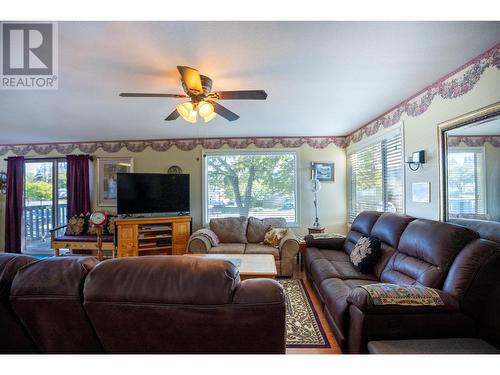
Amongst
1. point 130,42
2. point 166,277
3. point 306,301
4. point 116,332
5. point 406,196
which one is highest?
point 130,42

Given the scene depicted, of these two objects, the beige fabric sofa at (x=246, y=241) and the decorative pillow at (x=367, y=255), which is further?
the beige fabric sofa at (x=246, y=241)

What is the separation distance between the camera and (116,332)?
2.93 feet

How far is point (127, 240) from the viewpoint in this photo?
3.91m

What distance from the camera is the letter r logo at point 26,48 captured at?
5.00ft

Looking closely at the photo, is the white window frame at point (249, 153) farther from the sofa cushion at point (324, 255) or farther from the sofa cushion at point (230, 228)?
the sofa cushion at point (324, 255)

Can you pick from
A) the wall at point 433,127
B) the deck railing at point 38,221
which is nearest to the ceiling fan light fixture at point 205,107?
the wall at point 433,127

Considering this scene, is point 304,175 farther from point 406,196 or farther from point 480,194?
point 480,194

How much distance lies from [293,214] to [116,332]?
3.93 metres

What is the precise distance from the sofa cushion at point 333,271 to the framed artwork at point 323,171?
81.8 inches

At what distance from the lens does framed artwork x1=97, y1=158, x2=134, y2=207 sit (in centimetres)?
471

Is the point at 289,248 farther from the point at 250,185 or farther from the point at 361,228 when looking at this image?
the point at 250,185

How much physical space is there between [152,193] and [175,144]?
1141 mm

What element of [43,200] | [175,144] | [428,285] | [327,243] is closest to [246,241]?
[327,243]

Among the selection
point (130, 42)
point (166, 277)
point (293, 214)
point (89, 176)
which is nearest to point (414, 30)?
point (130, 42)
